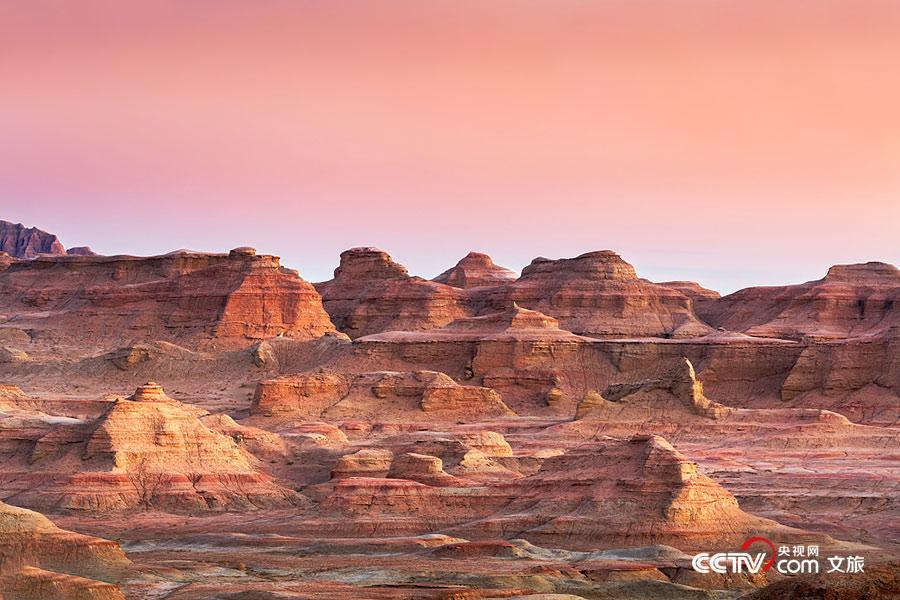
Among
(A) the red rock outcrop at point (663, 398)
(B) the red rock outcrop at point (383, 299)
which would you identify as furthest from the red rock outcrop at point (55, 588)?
(B) the red rock outcrop at point (383, 299)

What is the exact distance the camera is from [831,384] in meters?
132

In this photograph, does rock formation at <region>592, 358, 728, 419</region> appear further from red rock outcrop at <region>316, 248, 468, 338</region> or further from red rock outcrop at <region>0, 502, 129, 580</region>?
red rock outcrop at <region>0, 502, 129, 580</region>

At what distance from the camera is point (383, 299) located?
169 meters

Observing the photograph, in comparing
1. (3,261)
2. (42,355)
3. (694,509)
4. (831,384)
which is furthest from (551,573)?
(3,261)

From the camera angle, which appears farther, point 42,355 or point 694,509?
point 42,355

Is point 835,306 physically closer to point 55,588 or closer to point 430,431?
point 430,431

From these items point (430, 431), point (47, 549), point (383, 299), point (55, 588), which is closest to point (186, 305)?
point (383, 299)

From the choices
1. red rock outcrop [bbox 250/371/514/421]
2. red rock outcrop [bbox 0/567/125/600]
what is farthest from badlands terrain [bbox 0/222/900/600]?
red rock outcrop [bbox 250/371/514/421]

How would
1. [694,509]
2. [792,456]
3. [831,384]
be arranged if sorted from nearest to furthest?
[694,509] → [792,456] → [831,384]

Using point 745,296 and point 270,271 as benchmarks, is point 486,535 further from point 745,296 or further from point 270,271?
point 745,296

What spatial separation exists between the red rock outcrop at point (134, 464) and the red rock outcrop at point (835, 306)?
243 ft

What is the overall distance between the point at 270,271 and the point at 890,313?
48643mm

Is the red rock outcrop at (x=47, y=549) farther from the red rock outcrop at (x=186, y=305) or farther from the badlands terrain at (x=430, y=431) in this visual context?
the red rock outcrop at (x=186, y=305)

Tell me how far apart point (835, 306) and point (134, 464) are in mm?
87093
